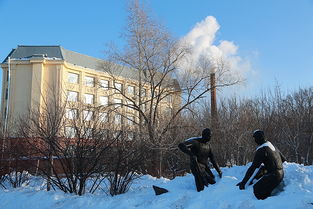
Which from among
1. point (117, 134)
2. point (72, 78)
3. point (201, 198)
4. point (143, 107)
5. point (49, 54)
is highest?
Result: point (49, 54)

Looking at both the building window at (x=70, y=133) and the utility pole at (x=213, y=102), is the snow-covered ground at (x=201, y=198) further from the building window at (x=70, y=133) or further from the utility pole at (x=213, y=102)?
the utility pole at (x=213, y=102)

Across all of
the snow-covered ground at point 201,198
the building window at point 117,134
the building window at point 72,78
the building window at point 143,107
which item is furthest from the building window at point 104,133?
the building window at point 72,78

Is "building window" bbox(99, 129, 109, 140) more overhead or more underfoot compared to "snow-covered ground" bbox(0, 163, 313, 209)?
more overhead

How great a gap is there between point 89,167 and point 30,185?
4210 millimetres

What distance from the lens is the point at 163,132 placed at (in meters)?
20.0

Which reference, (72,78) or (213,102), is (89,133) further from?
(72,78)

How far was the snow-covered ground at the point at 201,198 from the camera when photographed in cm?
568

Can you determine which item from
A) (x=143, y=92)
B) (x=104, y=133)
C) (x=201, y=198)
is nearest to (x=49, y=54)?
(x=143, y=92)

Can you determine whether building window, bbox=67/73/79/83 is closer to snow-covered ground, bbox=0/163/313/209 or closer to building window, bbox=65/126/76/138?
building window, bbox=65/126/76/138

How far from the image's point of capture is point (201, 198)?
22.0 ft

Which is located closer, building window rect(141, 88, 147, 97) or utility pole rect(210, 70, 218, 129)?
utility pole rect(210, 70, 218, 129)

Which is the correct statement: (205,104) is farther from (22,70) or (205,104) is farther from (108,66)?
(22,70)

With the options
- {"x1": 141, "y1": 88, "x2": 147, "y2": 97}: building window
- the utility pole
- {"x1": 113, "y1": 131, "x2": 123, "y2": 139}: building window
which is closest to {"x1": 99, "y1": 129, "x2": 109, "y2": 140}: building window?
{"x1": 113, "y1": 131, "x2": 123, "y2": 139}: building window

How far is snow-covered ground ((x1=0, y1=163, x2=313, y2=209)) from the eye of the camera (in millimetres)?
5676
